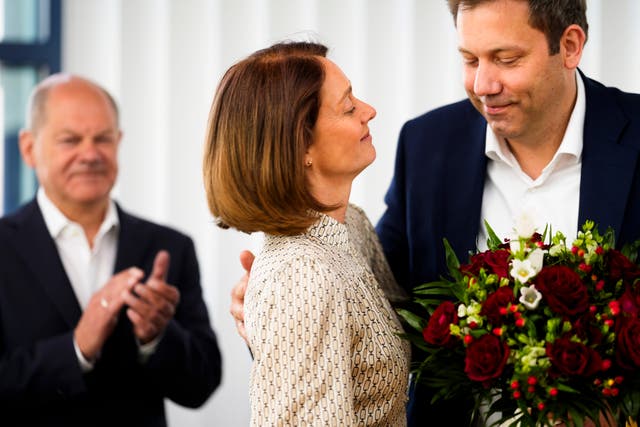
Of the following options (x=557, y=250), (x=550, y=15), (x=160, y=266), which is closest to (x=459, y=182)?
(x=550, y=15)

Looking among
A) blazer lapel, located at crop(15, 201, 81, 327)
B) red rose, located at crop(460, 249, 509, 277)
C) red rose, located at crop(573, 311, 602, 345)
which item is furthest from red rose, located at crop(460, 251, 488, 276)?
blazer lapel, located at crop(15, 201, 81, 327)

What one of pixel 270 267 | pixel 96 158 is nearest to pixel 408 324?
pixel 270 267

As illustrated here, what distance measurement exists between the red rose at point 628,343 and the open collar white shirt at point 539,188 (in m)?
0.65

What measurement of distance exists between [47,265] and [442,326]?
6.52ft

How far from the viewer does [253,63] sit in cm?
217

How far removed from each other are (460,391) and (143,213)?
3.06 metres

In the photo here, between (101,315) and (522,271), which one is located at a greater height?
(522,271)

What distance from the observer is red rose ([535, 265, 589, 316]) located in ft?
6.39

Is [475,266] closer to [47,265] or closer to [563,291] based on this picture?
[563,291]

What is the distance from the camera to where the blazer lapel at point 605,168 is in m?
2.50

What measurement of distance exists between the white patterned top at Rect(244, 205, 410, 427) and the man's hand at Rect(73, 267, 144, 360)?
4.57 feet

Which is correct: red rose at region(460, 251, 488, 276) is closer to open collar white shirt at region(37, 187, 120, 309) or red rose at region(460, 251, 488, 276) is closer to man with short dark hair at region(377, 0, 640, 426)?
man with short dark hair at region(377, 0, 640, 426)

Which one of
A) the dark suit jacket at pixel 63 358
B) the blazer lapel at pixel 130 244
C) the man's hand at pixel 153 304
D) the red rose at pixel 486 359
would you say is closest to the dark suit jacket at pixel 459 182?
the red rose at pixel 486 359

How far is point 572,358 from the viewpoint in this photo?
6.17 ft
